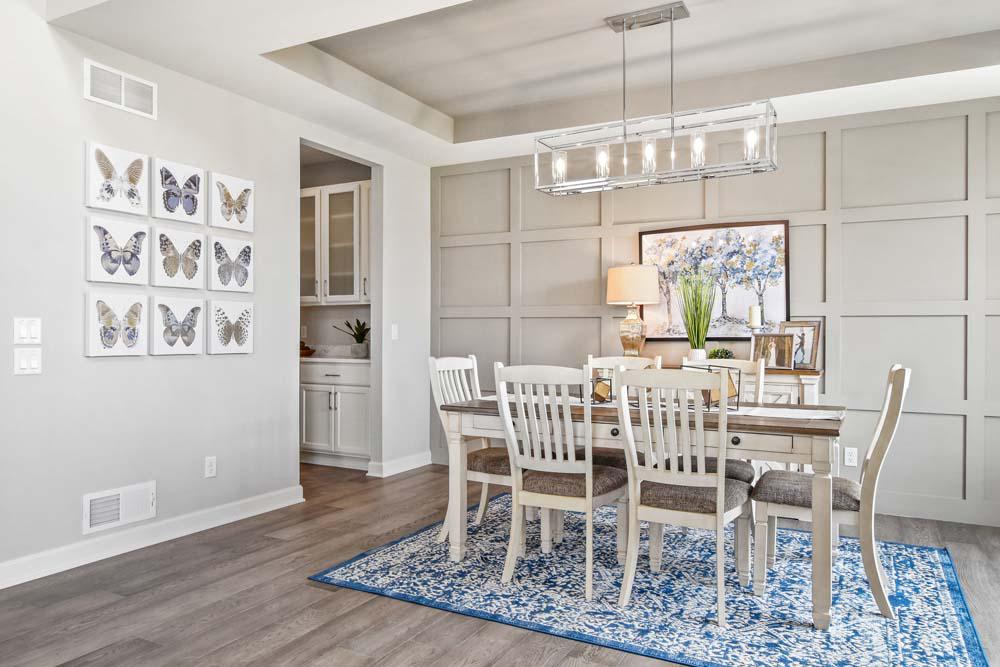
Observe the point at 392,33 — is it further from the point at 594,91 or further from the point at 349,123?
the point at 594,91

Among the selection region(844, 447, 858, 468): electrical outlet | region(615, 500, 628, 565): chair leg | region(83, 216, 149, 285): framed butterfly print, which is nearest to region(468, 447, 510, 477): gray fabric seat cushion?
region(615, 500, 628, 565): chair leg

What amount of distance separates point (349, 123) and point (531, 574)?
318cm

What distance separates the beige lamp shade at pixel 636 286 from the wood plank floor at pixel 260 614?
1.97m

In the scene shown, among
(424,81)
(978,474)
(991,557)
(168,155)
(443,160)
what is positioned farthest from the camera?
(443,160)

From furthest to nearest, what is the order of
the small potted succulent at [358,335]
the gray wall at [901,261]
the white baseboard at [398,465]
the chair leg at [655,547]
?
1. the small potted succulent at [358,335]
2. the white baseboard at [398,465]
3. the gray wall at [901,261]
4. the chair leg at [655,547]

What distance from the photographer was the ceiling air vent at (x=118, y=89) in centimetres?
329

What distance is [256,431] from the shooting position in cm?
419

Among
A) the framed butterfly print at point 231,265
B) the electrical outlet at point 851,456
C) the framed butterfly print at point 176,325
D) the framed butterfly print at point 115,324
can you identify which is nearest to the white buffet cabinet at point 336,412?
the framed butterfly print at point 231,265

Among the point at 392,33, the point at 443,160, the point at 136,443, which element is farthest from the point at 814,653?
the point at 443,160

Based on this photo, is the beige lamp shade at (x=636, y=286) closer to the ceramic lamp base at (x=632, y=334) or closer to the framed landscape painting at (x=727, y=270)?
the ceramic lamp base at (x=632, y=334)

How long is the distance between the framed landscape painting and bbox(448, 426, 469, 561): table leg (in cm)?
213

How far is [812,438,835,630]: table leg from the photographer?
2.57 meters

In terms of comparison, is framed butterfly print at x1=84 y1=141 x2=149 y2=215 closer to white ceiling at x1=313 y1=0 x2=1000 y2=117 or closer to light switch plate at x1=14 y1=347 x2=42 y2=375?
light switch plate at x1=14 y1=347 x2=42 y2=375

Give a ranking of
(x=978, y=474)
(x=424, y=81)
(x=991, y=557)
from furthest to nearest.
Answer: (x=424, y=81), (x=978, y=474), (x=991, y=557)
